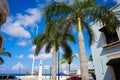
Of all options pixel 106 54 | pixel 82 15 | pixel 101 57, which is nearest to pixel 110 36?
pixel 106 54

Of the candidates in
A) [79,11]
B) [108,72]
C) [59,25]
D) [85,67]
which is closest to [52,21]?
[59,25]

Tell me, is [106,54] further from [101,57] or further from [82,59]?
[82,59]

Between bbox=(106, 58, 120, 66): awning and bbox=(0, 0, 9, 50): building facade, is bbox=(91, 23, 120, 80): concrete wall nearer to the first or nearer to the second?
bbox=(106, 58, 120, 66): awning

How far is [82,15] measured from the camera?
→ 1312 cm

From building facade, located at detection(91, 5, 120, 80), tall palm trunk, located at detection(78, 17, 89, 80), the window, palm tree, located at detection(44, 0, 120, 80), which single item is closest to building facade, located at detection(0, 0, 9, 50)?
palm tree, located at detection(44, 0, 120, 80)


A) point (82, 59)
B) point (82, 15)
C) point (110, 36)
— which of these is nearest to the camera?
point (82, 59)

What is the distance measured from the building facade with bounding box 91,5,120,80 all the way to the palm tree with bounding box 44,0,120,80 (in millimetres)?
2672

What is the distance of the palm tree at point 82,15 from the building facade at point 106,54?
2672 millimetres

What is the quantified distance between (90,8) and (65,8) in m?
1.97

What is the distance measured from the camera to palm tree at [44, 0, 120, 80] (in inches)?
481

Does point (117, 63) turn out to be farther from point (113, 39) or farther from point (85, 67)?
point (85, 67)

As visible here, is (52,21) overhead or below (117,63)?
overhead

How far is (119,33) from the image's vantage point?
14.8 meters

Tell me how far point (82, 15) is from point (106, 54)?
206 inches
